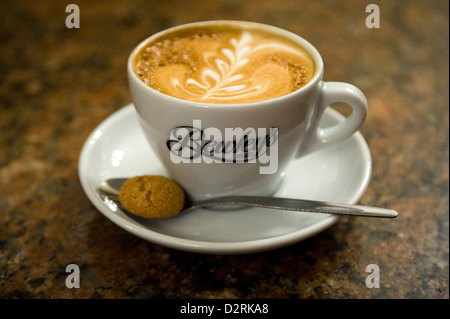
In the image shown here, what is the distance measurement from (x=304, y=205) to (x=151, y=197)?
0.27m

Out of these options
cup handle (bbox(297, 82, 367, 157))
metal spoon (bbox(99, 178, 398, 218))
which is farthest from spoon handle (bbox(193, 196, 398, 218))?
cup handle (bbox(297, 82, 367, 157))

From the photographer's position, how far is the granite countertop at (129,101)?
2.54 ft

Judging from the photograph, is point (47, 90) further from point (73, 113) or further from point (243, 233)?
point (243, 233)

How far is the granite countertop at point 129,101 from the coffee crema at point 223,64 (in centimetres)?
28

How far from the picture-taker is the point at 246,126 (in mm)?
754

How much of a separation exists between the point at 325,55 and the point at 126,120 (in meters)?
0.79

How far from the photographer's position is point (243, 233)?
0.81 metres

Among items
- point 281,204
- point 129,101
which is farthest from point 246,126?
point 129,101

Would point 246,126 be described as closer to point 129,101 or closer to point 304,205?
point 304,205

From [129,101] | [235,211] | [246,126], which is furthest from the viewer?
[129,101]

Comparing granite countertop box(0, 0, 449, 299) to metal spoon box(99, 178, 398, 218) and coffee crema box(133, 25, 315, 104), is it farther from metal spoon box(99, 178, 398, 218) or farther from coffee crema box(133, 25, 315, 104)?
coffee crema box(133, 25, 315, 104)

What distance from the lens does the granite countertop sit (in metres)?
0.77

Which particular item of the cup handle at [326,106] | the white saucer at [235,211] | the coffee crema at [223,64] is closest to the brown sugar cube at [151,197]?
the white saucer at [235,211]

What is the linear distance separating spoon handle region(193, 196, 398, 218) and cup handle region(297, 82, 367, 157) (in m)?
0.16
